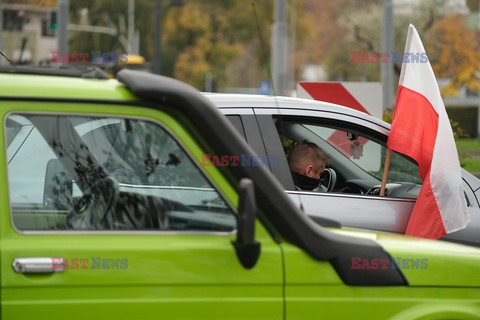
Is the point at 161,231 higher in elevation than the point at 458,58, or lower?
higher

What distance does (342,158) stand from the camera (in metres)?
7.59

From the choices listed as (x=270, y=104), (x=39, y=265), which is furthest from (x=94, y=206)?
(x=270, y=104)

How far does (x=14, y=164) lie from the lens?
4.07 meters

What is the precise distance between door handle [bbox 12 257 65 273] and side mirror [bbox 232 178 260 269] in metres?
0.60

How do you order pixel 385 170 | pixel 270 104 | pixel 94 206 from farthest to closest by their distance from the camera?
1. pixel 385 170
2. pixel 270 104
3. pixel 94 206

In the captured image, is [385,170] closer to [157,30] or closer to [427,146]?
[427,146]

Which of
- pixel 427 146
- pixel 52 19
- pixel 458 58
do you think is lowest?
pixel 458 58

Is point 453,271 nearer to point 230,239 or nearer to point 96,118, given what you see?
point 230,239

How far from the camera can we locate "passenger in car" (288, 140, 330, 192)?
7.23 metres

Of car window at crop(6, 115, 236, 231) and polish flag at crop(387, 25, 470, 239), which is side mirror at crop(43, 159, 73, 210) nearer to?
car window at crop(6, 115, 236, 231)

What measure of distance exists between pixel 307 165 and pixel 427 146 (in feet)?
2.59

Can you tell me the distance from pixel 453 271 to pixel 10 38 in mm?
83497

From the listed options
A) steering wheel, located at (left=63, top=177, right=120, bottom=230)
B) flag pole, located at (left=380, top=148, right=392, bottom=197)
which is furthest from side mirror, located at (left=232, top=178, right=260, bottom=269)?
flag pole, located at (left=380, top=148, right=392, bottom=197)

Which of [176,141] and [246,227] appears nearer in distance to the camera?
[246,227]
